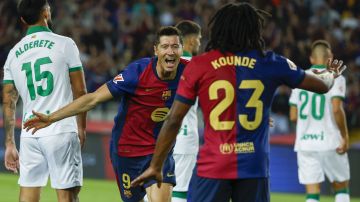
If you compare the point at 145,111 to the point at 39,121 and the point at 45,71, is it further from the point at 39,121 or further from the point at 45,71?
the point at 39,121

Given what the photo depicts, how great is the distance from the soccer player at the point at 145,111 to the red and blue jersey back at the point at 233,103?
1.72m

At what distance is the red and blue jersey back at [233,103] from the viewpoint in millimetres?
5730

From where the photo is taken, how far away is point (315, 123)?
1155cm

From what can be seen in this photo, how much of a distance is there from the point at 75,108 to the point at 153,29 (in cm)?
1384

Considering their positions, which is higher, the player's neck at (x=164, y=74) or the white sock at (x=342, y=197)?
the player's neck at (x=164, y=74)

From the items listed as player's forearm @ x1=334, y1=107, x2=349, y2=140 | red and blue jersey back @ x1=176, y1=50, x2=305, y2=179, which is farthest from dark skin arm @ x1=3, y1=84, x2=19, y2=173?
player's forearm @ x1=334, y1=107, x2=349, y2=140

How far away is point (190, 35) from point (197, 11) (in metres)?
10.5

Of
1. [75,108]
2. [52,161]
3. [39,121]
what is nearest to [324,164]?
[52,161]

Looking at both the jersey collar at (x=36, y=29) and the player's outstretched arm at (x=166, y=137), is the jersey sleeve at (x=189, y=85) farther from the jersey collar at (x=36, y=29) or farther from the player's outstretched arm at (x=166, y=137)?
the jersey collar at (x=36, y=29)

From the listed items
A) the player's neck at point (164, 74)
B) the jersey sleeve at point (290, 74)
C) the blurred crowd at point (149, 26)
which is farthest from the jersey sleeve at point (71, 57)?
the blurred crowd at point (149, 26)

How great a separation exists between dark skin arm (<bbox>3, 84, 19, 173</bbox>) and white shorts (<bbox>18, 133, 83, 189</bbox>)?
114 mm

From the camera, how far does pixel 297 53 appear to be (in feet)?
61.9

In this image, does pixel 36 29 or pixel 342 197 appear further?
pixel 342 197

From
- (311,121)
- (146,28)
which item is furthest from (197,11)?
(311,121)
